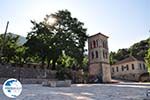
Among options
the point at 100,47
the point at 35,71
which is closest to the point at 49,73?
the point at 35,71

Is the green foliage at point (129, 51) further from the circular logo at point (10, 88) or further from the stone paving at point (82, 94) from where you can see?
the circular logo at point (10, 88)

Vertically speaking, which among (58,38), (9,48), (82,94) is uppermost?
(58,38)

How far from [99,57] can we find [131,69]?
49.3 feet

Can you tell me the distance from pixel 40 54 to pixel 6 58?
315 inches

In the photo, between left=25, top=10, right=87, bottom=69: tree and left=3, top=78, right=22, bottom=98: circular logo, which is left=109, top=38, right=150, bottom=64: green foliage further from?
left=3, top=78, right=22, bottom=98: circular logo

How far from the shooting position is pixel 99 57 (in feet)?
128

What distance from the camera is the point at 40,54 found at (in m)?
34.7

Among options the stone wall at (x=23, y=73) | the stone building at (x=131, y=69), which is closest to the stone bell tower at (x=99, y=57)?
the stone wall at (x=23, y=73)

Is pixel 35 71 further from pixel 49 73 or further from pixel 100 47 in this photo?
pixel 100 47

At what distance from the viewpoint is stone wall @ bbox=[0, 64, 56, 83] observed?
Answer: 2811 centimetres

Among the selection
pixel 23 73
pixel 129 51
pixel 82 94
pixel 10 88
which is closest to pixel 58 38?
pixel 23 73

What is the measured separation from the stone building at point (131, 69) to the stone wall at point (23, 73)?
2460 centimetres

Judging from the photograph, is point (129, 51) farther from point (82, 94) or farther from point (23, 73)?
point (82, 94)

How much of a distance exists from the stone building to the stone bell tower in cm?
1191
